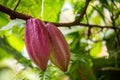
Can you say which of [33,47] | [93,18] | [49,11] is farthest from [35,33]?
[93,18]

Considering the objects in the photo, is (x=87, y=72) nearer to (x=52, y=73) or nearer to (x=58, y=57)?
(x=52, y=73)

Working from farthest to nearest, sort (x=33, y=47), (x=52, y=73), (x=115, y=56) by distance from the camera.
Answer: (x=115, y=56) < (x=52, y=73) < (x=33, y=47)

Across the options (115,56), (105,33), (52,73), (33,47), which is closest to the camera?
(33,47)

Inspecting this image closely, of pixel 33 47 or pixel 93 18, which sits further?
pixel 93 18

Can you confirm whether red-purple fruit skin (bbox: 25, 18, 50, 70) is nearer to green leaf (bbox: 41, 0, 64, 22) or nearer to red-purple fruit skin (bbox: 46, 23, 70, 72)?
red-purple fruit skin (bbox: 46, 23, 70, 72)

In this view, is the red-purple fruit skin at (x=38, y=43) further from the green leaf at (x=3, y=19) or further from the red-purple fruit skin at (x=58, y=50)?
the green leaf at (x=3, y=19)

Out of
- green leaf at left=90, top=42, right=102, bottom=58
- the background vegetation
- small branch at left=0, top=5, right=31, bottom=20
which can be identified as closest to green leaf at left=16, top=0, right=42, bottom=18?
the background vegetation

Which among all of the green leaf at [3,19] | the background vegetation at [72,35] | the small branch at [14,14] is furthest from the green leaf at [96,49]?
the small branch at [14,14]
